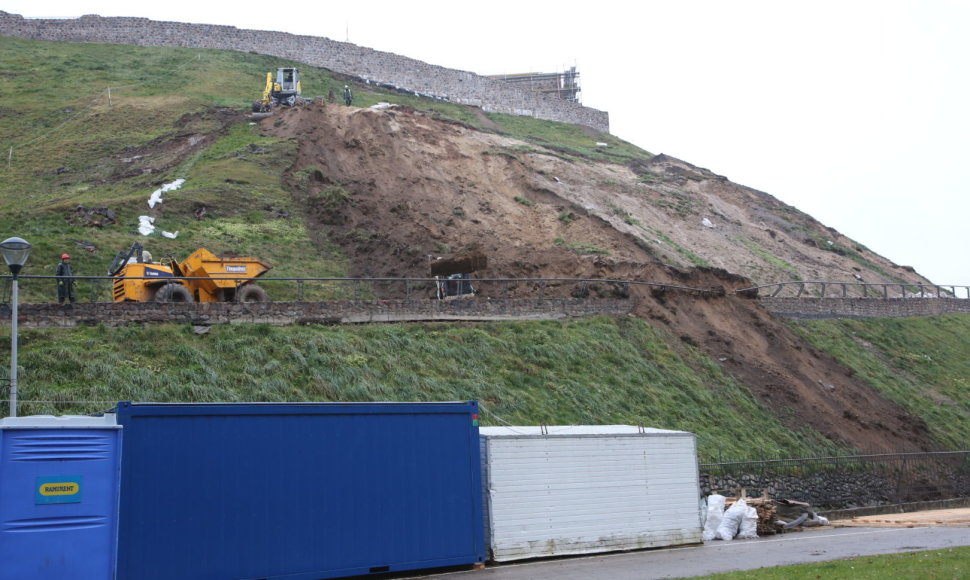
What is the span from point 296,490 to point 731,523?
993 centimetres

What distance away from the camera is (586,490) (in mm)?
16266

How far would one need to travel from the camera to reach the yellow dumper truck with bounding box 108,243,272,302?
23.2 meters

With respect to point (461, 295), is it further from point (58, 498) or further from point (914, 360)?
point (914, 360)

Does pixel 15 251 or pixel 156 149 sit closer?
pixel 15 251

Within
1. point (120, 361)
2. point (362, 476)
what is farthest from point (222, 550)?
point (120, 361)

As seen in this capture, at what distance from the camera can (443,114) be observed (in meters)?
66.2

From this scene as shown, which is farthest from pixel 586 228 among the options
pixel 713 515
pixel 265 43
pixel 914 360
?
pixel 265 43

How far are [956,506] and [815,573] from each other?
617 inches

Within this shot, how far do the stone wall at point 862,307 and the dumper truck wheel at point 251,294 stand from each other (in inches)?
806

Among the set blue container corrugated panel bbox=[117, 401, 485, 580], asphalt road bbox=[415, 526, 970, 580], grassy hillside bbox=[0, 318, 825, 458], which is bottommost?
asphalt road bbox=[415, 526, 970, 580]

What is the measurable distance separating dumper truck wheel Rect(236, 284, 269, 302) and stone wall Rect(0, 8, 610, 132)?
52.7 m

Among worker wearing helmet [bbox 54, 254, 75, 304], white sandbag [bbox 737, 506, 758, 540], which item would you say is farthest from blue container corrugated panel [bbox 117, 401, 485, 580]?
worker wearing helmet [bbox 54, 254, 75, 304]

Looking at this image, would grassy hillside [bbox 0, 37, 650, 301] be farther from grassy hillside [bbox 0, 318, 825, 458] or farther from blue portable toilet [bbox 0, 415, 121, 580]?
blue portable toilet [bbox 0, 415, 121, 580]

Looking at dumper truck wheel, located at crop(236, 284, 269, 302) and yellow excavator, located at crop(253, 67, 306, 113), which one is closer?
dumper truck wheel, located at crop(236, 284, 269, 302)
